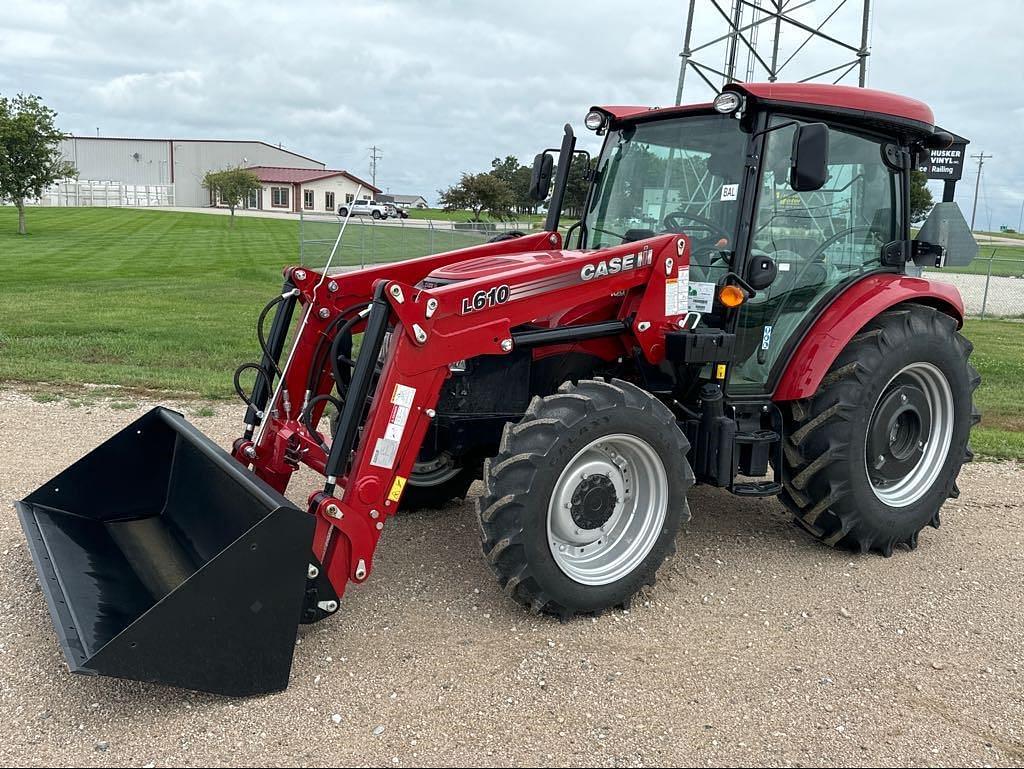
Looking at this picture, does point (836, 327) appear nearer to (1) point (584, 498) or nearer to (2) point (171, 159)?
(1) point (584, 498)

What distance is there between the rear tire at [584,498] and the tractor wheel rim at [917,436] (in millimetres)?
1541

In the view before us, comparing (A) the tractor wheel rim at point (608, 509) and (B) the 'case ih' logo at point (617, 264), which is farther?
(B) the 'case ih' logo at point (617, 264)

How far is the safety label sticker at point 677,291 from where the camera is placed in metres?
4.68

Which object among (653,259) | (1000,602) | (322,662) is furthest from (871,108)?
(322,662)

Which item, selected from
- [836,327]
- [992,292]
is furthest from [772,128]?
[992,292]

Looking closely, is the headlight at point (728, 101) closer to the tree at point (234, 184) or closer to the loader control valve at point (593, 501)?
the loader control valve at point (593, 501)

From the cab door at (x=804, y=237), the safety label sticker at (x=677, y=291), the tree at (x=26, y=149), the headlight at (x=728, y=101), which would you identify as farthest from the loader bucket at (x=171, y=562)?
the tree at (x=26, y=149)

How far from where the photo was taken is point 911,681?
3926 mm

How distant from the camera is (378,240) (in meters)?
25.6

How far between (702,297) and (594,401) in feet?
3.65

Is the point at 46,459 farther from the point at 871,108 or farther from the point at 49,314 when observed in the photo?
the point at 49,314

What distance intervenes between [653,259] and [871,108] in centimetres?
164

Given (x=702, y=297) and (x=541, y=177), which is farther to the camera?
(x=541, y=177)

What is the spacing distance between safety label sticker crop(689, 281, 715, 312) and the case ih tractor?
0.5 inches
